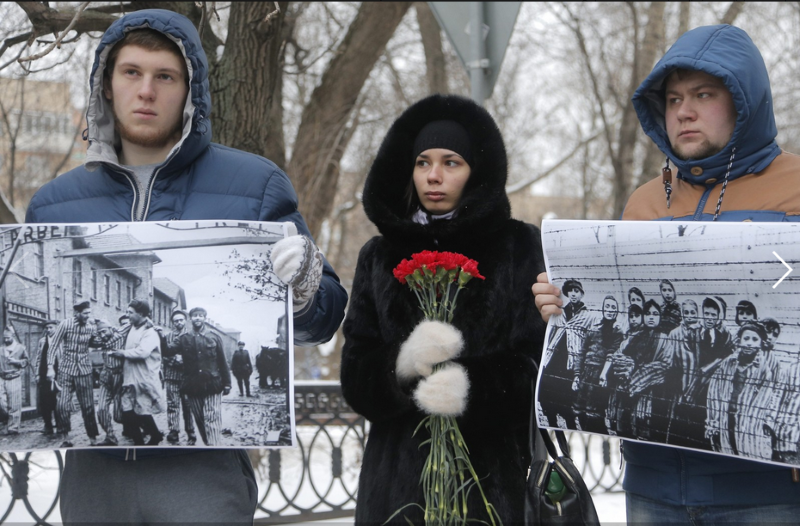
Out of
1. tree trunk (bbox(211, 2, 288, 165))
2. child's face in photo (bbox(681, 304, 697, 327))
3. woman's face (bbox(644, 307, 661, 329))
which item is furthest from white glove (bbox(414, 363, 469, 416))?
tree trunk (bbox(211, 2, 288, 165))

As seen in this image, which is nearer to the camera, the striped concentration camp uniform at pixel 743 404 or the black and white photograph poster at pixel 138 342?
the striped concentration camp uniform at pixel 743 404

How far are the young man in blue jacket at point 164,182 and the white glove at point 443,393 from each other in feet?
1.40

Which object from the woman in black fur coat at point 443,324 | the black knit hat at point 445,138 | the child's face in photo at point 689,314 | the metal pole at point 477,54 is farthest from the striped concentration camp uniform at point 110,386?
the metal pole at point 477,54

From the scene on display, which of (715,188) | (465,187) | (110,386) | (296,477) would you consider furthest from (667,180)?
(296,477)

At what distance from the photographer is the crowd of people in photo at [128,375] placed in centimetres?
238

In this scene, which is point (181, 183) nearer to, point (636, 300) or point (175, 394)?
point (175, 394)

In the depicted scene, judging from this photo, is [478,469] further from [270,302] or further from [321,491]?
[321,491]

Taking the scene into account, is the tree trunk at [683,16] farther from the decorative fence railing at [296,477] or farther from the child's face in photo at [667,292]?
the child's face in photo at [667,292]

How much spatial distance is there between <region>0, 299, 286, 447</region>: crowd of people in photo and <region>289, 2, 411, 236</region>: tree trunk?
15.4 feet

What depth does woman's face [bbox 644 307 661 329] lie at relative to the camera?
234cm

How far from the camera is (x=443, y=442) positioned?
2.72 m

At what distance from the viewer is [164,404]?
239 cm

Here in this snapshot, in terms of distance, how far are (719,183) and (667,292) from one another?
480 millimetres

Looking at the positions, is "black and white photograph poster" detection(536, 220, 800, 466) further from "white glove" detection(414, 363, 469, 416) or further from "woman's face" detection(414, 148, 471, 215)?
"woman's face" detection(414, 148, 471, 215)
